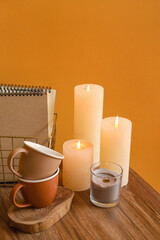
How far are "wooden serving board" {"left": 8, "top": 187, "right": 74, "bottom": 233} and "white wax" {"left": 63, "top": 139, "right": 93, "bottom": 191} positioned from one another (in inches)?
3.3

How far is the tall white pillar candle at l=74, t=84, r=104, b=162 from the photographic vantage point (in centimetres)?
96

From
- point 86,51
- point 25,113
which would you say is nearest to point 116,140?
point 25,113

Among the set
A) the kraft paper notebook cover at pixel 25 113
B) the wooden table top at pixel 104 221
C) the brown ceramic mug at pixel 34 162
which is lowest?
the wooden table top at pixel 104 221

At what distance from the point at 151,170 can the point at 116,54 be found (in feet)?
1.97

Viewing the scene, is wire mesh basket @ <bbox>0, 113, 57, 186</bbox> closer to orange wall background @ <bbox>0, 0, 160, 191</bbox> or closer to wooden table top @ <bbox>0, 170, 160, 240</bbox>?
wooden table top @ <bbox>0, 170, 160, 240</bbox>

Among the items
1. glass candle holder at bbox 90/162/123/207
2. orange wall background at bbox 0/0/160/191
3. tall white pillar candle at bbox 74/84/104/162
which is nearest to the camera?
glass candle holder at bbox 90/162/123/207

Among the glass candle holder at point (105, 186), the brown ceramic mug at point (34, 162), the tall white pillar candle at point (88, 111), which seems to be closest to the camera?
the brown ceramic mug at point (34, 162)

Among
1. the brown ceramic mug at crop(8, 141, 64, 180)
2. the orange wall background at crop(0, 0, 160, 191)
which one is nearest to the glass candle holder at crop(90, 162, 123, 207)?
the brown ceramic mug at crop(8, 141, 64, 180)

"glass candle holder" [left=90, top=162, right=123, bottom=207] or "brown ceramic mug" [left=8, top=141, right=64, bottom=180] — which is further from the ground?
"brown ceramic mug" [left=8, top=141, right=64, bottom=180]

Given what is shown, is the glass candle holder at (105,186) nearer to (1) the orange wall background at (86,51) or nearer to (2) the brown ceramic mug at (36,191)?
(2) the brown ceramic mug at (36,191)

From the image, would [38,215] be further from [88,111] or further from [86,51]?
[86,51]

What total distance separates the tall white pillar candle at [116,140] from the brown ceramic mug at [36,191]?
0.20 metres

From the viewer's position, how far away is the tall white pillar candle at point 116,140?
3.01 ft

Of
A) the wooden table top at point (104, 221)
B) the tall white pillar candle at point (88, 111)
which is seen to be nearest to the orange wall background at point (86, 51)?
the tall white pillar candle at point (88, 111)
